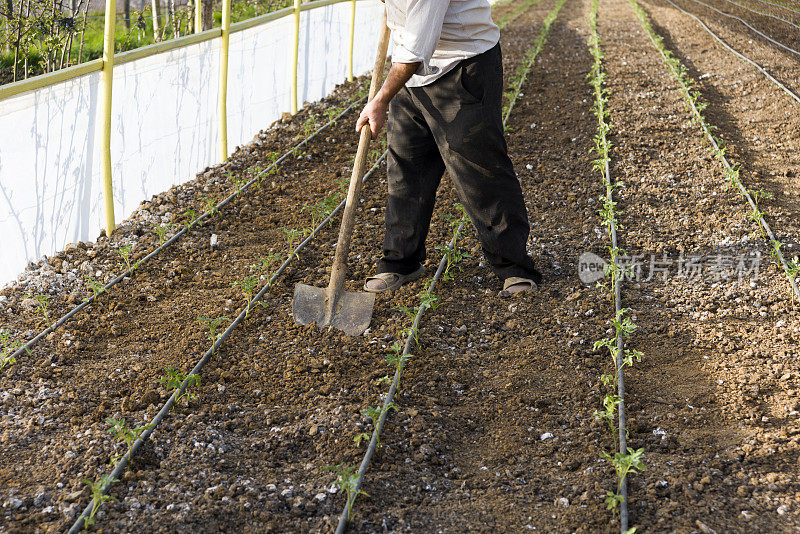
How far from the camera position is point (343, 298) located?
3299 millimetres

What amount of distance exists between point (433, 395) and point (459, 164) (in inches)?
41.0

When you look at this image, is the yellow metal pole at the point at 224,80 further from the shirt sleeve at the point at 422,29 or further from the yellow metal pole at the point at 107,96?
the shirt sleeve at the point at 422,29

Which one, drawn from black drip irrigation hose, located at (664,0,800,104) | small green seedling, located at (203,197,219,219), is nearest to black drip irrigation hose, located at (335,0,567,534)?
small green seedling, located at (203,197,219,219)

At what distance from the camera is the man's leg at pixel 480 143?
3094 mm

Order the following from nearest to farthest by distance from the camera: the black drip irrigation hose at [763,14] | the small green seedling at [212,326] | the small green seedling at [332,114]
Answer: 1. the small green seedling at [212,326]
2. the small green seedling at [332,114]
3. the black drip irrigation hose at [763,14]

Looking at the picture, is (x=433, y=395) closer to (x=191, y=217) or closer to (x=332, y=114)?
(x=191, y=217)

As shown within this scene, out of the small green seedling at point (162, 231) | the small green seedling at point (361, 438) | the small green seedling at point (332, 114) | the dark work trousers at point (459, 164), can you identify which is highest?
the dark work trousers at point (459, 164)

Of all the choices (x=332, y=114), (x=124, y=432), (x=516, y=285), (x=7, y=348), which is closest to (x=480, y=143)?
(x=516, y=285)

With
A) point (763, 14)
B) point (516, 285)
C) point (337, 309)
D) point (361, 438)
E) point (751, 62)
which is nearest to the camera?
point (361, 438)

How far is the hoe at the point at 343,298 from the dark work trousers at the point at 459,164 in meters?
0.27

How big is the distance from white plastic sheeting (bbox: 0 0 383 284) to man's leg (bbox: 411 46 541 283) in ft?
6.05

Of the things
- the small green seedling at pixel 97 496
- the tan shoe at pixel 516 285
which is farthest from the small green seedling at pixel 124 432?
the tan shoe at pixel 516 285

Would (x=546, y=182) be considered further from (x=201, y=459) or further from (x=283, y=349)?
(x=201, y=459)

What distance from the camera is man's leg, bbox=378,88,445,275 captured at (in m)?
3.32
